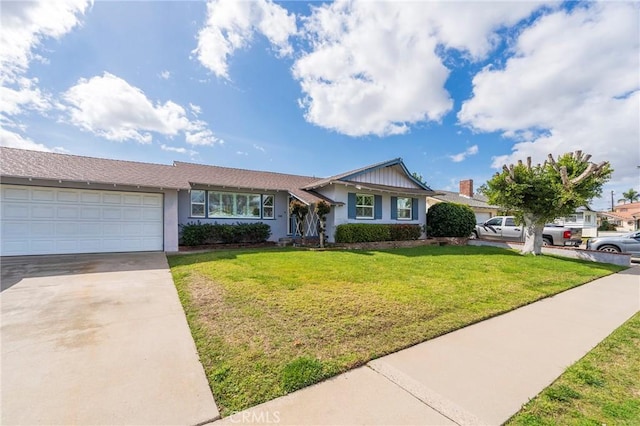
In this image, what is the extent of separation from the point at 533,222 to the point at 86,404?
1590 centimetres

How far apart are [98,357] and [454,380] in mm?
4052

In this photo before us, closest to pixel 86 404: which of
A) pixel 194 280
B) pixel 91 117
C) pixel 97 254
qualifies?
pixel 194 280

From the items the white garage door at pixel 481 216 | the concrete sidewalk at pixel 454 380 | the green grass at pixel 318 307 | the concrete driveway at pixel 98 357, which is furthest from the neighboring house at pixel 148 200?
the white garage door at pixel 481 216

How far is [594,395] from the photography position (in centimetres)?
267

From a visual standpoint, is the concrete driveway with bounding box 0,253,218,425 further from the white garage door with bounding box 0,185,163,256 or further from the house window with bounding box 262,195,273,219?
the house window with bounding box 262,195,273,219

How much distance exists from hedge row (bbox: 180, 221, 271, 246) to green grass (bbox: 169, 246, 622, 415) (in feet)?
10.4

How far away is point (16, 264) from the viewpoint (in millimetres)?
8039

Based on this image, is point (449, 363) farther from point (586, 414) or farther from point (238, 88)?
point (238, 88)

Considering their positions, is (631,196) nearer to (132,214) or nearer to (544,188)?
(544,188)

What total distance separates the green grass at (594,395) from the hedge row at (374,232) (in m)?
10.2

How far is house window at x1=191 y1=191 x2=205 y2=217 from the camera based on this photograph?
13.0 metres

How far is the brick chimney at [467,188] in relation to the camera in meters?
29.5

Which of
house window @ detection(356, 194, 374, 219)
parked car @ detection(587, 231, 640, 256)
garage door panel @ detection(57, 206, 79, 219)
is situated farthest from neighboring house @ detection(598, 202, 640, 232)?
garage door panel @ detection(57, 206, 79, 219)

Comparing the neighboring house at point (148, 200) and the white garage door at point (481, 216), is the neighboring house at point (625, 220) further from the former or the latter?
the neighboring house at point (148, 200)
